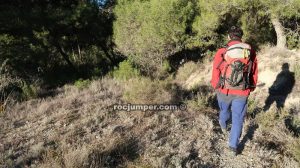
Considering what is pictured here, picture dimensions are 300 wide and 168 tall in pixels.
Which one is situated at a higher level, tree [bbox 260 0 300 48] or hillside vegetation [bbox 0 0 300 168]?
tree [bbox 260 0 300 48]

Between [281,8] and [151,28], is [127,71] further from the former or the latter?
[281,8]

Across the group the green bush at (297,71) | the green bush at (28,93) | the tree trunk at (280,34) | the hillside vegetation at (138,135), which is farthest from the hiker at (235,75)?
the tree trunk at (280,34)

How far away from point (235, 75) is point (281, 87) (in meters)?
4.79

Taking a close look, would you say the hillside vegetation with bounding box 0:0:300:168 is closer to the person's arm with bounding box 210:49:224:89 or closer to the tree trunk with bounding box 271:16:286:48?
the tree trunk with bounding box 271:16:286:48

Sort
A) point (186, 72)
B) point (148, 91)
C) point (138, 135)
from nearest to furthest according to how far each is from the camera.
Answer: point (138, 135) < point (148, 91) < point (186, 72)

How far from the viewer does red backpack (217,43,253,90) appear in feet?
15.7

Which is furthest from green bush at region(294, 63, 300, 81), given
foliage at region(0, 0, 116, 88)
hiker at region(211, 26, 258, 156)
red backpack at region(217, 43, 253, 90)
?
foliage at region(0, 0, 116, 88)

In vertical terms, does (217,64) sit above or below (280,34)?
below

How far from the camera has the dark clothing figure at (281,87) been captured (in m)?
8.44

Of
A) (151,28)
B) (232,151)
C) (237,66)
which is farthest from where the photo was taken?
(151,28)

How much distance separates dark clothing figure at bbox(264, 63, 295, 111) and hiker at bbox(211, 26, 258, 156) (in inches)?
128

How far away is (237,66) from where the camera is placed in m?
4.78

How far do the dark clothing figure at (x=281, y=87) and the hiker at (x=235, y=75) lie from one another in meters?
3.25

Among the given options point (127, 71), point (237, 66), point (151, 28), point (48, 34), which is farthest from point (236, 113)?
point (48, 34)
